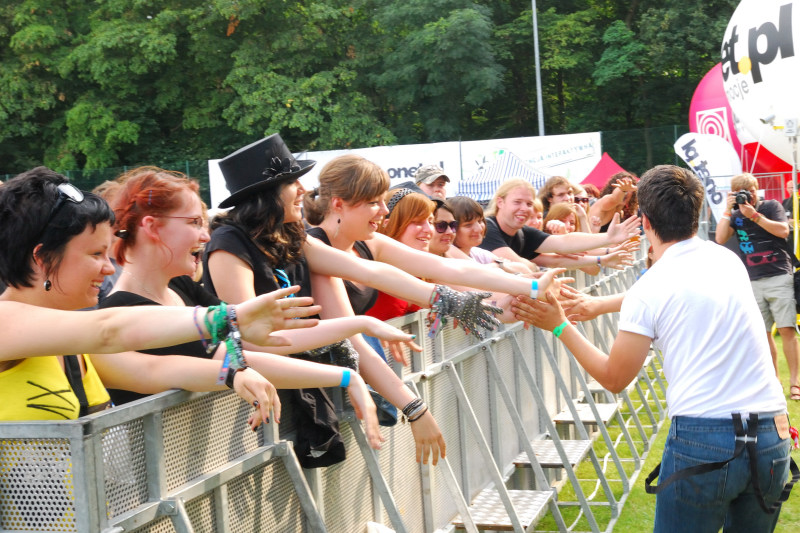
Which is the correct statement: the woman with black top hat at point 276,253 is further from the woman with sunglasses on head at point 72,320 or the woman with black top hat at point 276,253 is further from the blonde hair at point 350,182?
the woman with sunglasses on head at point 72,320

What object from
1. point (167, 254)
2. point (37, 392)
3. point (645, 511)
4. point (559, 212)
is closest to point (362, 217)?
point (167, 254)

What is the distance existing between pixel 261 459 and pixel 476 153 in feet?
54.9

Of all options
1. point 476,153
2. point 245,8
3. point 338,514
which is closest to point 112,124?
point 245,8

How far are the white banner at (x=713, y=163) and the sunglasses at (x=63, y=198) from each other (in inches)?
541

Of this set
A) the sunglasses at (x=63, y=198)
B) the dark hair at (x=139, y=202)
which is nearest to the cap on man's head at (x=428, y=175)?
the dark hair at (x=139, y=202)

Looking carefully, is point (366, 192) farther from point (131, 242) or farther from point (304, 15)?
point (304, 15)

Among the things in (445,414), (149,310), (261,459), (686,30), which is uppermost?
(686,30)

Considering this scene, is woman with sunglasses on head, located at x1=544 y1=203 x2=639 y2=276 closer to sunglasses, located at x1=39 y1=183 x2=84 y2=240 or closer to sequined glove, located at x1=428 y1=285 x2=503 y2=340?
sequined glove, located at x1=428 y1=285 x2=503 y2=340

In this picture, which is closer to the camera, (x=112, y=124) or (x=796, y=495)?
(x=796, y=495)

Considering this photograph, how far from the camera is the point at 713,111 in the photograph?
2141cm

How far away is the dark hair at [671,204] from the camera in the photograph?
3.46 metres

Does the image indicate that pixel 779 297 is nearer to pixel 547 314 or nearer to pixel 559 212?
→ pixel 559 212

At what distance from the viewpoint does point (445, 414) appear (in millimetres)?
4820

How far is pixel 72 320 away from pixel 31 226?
12.6 inches
